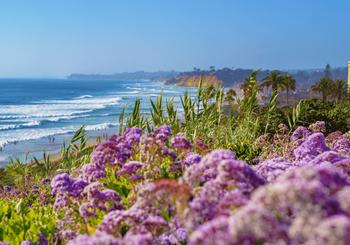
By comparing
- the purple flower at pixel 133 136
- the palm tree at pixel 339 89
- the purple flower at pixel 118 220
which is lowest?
the palm tree at pixel 339 89

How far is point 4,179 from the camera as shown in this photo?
68.4 feet

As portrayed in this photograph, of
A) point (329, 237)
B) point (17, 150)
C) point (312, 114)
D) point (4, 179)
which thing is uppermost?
point (329, 237)

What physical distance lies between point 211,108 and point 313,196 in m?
8.30

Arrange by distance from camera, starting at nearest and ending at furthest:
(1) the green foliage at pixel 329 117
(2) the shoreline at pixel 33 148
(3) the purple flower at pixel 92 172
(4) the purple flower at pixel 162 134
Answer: (3) the purple flower at pixel 92 172 < (4) the purple flower at pixel 162 134 < (1) the green foliage at pixel 329 117 < (2) the shoreline at pixel 33 148

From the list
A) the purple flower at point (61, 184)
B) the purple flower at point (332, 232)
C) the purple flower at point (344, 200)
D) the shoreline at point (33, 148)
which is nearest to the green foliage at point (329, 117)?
the purple flower at point (61, 184)

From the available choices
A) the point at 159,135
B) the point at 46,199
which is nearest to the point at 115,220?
the point at 159,135

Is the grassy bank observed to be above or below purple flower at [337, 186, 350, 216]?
below

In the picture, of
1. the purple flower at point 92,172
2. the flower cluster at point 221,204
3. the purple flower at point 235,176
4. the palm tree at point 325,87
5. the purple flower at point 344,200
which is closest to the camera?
the flower cluster at point 221,204

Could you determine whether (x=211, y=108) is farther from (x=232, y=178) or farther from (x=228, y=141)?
(x=232, y=178)

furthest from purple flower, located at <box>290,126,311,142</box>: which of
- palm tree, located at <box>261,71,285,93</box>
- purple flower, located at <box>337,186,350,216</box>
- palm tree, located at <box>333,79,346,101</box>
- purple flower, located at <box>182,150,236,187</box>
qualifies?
palm tree, located at <box>261,71,285,93</box>

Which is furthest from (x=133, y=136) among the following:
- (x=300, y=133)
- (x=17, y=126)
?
(x=17, y=126)

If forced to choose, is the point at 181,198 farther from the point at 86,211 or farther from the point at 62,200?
the point at 62,200

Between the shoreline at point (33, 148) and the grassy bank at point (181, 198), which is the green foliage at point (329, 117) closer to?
the grassy bank at point (181, 198)

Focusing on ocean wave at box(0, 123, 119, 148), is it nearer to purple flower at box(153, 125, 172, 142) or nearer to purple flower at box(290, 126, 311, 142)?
purple flower at box(290, 126, 311, 142)
